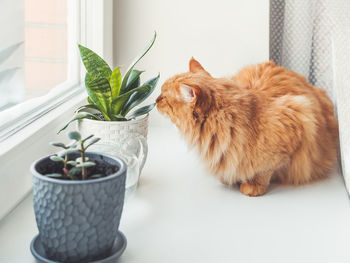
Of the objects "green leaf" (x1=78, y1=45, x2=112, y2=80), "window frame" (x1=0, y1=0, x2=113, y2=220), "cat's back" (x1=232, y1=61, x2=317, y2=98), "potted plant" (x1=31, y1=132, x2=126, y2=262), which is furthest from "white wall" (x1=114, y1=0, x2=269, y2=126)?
"potted plant" (x1=31, y1=132, x2=126, y2=262)

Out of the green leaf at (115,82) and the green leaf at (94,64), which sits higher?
the green leaf at (94,64)

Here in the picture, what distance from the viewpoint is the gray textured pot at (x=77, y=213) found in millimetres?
627

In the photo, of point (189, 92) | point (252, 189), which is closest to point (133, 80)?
point (189, 92)

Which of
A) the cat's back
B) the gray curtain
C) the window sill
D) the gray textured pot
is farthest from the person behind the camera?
the gray curtain

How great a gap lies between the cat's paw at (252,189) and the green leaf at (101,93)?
0.35 metres

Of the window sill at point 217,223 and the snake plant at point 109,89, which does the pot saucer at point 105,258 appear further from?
the snake plant at point 109,89

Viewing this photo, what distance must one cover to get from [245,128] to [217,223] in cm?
23

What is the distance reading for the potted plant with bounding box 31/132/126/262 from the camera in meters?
0.63

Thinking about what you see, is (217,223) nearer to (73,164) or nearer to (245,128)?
(245,128)

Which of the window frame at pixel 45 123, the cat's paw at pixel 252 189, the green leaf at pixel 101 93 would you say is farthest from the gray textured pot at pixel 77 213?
the cat's paw at pixel 252 189

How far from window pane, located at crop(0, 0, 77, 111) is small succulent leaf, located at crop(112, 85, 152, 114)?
23cm

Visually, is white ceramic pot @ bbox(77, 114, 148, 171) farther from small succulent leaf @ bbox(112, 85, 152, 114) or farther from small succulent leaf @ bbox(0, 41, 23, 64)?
small succulent leaf @ bbox(0, 41, 23, 64)

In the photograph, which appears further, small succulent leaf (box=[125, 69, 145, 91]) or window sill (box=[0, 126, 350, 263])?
small succulent leaf (box=[125, 69, 145, 91])

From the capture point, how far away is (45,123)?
3.33 ft
